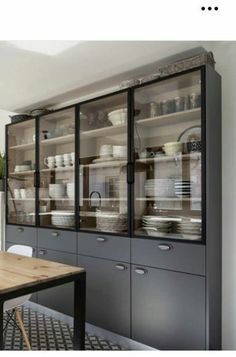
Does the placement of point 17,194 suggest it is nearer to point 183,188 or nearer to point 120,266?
point 120,266

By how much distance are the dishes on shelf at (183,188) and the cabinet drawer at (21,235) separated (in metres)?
1.71

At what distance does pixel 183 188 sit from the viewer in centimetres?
219

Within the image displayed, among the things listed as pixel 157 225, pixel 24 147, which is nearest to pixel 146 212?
pixel 157 225

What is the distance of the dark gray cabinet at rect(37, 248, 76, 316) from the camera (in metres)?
2.74

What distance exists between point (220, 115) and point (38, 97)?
209 cm

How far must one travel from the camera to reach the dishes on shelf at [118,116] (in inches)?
99.5

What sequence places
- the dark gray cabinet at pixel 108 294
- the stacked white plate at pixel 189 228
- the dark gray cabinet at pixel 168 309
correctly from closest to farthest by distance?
the dark gray cabinet at pixel 168 309
the stacked white plate at pixel 189 228
the dark gray cabinet at pixel 108 294

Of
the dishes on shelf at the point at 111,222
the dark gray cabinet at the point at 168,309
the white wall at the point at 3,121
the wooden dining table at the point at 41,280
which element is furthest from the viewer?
the white wall at the point at 3,121

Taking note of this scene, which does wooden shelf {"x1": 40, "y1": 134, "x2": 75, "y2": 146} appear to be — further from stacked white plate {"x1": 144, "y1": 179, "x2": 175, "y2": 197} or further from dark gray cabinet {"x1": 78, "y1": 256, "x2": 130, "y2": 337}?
dark gray cabinet {"x1": 78, "y1": 256, "x2": 130, "y2": 337}

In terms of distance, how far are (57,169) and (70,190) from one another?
314 mm

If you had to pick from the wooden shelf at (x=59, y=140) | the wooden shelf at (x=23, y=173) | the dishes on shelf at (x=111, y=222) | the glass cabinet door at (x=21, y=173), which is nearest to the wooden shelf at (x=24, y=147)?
the glass cabinet door at (x=21, y=173)

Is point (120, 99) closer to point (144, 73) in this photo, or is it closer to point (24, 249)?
point (144, 73)

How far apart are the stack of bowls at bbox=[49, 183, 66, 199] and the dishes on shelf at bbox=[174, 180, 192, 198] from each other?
4.35 ft

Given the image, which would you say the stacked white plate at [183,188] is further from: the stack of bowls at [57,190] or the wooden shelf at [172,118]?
the stack of bowls at [57,190]
